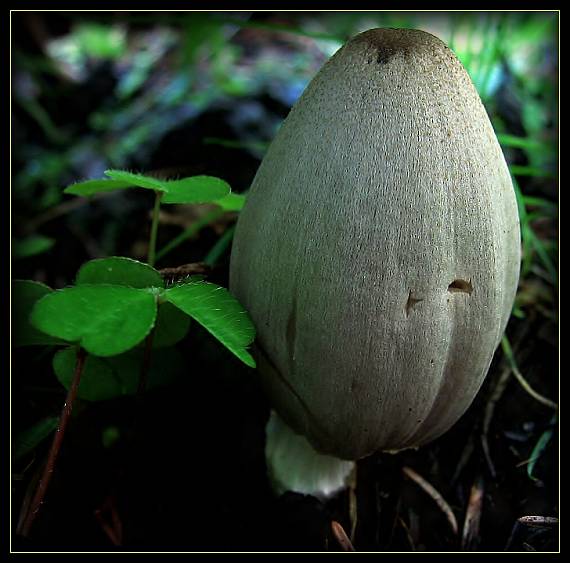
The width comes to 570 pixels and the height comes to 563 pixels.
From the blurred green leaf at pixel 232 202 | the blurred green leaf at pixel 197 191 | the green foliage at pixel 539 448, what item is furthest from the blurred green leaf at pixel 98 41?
the green foliage at pixel 539 448

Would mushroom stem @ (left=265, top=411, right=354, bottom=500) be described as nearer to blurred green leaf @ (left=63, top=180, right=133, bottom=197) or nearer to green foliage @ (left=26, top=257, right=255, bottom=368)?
green foliage @ (left=26, top=257, right=255, bottom=368)

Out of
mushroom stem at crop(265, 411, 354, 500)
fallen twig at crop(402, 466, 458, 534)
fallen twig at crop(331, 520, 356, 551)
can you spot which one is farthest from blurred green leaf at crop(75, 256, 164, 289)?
fallen twig at crop(402, 466, 458, 534)

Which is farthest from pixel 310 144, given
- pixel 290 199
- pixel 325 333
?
pixel 325 333

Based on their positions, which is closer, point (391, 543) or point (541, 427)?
point (391, 543)

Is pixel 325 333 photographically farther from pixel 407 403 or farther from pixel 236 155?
pixel 236 155

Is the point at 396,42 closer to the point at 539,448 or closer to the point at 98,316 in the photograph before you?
the point at 98,316

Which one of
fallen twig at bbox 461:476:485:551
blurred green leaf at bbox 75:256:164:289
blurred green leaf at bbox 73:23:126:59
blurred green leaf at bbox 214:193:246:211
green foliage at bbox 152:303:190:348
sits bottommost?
fallen twig at bbox 461:476:485:551
